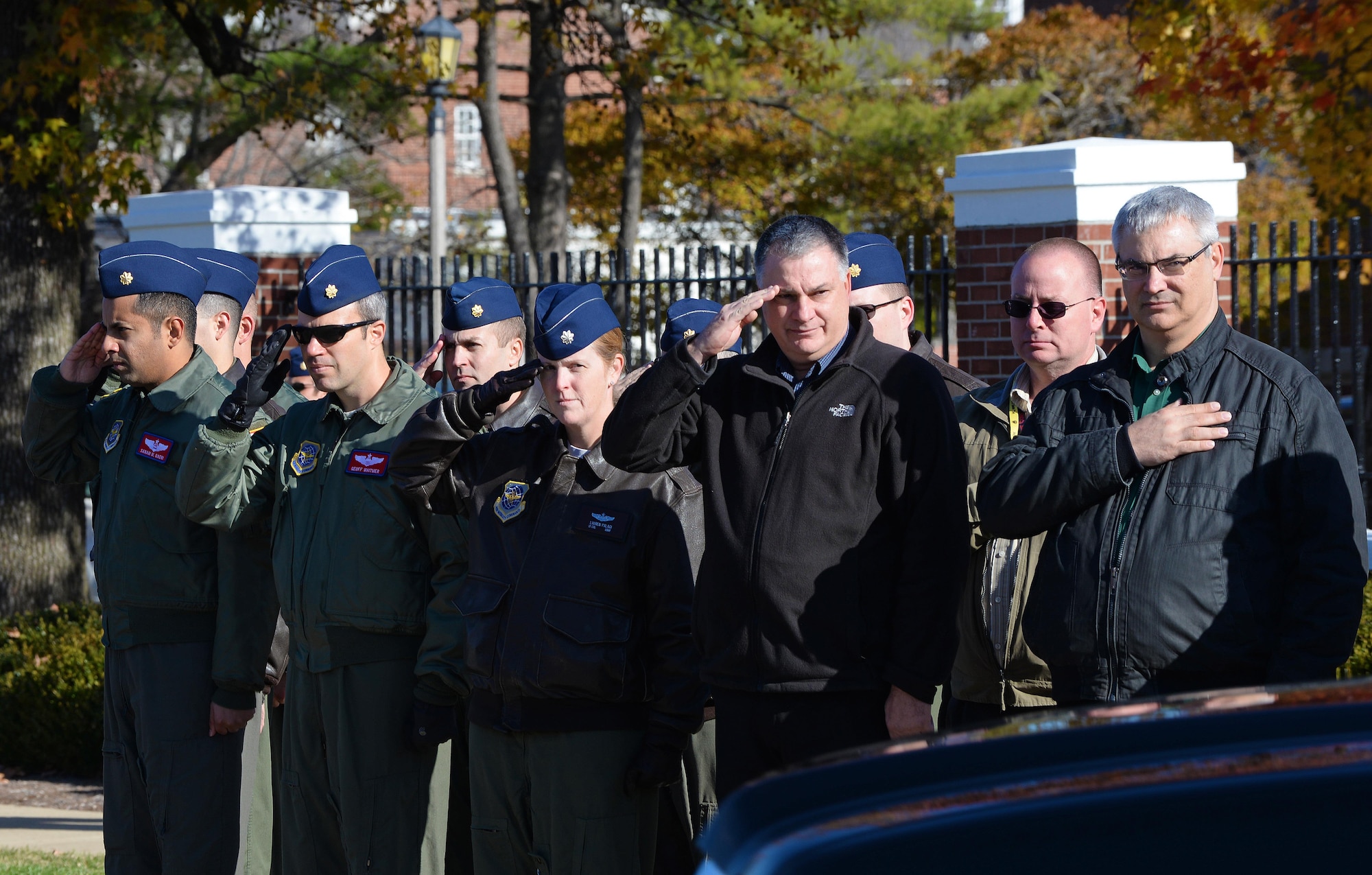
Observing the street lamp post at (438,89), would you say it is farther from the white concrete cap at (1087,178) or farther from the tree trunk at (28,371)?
the white concrete cap at (1087,178)

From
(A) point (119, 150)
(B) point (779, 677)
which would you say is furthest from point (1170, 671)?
(A) point (119, 150)

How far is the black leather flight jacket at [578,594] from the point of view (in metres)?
3.93

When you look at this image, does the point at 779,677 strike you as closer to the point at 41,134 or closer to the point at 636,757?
the point at 636,757

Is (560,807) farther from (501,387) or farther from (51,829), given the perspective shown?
(51,829)

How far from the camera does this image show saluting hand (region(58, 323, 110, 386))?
5047mm

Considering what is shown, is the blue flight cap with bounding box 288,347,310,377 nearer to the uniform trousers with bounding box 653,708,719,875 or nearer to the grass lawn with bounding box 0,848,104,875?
the grass lawn with bounding box 0,848,104,875

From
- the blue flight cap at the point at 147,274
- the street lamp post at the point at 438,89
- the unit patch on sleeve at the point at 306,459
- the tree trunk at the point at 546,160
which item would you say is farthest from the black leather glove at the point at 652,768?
the tree trunk at the point at 546,160

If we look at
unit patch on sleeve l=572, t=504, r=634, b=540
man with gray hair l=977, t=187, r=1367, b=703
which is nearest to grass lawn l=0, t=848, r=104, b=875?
unit patch on sleeve l=572, t=504, r=634, b=540

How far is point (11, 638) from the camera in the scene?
883 centimetres

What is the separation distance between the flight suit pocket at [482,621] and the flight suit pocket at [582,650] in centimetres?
17

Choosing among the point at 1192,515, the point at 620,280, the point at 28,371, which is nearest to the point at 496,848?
the point at 1192,515

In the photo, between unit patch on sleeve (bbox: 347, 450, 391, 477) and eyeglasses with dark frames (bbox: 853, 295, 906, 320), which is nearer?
unit patch on sleeve (bbox: 347, 450, 391, 477)

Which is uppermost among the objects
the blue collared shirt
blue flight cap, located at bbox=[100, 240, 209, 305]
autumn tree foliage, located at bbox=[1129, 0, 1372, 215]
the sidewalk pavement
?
autumn tree foliage, located at bbox=[1129, 0, 1372, 215]

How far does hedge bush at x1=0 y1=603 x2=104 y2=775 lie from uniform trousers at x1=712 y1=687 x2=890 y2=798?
18.2ft
